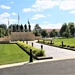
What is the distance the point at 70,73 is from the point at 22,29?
8205cm

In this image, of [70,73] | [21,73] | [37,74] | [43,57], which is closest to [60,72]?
[70,73]

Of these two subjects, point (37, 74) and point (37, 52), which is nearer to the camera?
point (37, 74)

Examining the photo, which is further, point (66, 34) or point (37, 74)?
point (66, 34)

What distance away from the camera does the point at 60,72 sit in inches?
430

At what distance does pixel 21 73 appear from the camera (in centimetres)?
1091

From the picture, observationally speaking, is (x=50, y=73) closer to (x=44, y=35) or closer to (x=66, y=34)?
(x=66, y=34)

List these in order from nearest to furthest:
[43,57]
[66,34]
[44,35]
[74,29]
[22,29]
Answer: [43,57] < [22,29] < [66,34] < [74,29] < [44,35]

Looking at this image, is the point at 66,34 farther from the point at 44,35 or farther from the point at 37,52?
the point at 37,52

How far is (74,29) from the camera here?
119062 millimetres

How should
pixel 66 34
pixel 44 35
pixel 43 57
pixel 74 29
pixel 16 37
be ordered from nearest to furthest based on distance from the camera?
pixel 43 57 → pixel 16 37 → pixel 66 34 → pixel 74 29 → pixel 44 35

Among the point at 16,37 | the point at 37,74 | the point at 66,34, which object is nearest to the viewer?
the point at 37,74

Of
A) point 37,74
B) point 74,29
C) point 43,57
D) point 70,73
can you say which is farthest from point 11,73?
point 74,29

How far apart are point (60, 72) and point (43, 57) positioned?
5442 millimetres

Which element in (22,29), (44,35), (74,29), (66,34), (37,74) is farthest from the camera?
(44,35)
